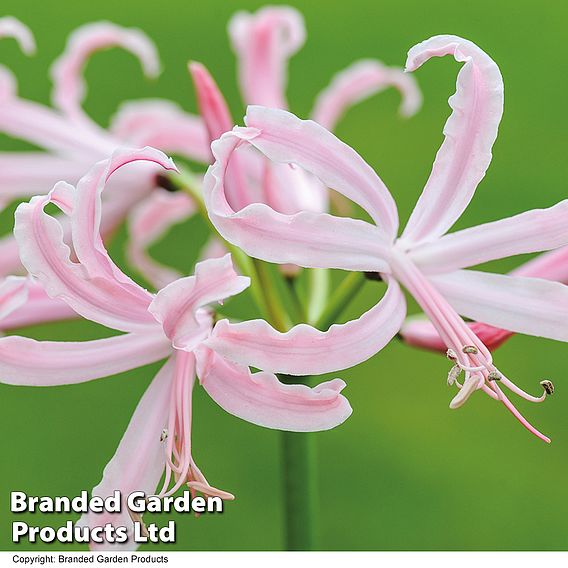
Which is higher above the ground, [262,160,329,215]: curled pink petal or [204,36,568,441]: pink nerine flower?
[262,160,329,215]: curled pink petal

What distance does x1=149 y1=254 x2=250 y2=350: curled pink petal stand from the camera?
2.96 ft

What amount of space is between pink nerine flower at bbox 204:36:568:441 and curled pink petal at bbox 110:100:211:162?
23.8 inches

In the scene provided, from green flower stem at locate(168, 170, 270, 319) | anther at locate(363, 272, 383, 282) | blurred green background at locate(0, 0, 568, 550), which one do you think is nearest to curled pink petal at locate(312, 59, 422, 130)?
green flower stem at locate(168, 170, 270, 319)

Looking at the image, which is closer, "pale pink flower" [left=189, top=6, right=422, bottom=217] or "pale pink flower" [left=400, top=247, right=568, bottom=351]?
"pale pink flower" [left=400, top=247, right=568, bottom=351]

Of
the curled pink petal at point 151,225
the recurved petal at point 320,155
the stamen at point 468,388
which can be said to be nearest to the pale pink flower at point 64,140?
the curled pink petal at point 151,225

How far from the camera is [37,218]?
929 mm

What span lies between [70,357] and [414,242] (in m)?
0.37

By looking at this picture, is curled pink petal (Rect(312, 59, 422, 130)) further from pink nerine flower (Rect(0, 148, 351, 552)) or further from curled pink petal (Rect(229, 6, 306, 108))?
pink nerine flower (Rect(0, 148, 351, 552))

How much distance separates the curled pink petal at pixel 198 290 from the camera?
0.90m

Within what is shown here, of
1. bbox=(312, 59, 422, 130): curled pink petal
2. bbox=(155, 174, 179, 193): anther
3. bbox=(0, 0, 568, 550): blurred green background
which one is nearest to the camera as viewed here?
bbox=(155, 174, 179, 193): anther

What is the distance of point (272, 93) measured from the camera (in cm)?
154

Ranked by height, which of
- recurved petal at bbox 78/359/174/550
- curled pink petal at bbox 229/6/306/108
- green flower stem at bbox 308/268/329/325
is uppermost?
curled pink petal at bbox 229/6/306/108

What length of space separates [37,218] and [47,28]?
8.26ft
